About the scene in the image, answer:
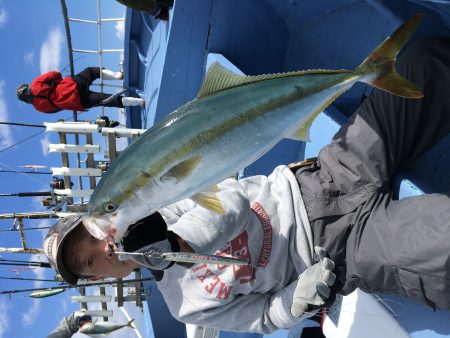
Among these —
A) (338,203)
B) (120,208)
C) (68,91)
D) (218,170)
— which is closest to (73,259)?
(120,208)

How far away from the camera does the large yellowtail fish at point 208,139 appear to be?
1196 mm

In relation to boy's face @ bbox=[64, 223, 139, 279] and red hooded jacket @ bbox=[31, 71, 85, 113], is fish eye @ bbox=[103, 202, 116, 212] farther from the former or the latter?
red hooded jacket @ bbox=[31, 71, 85, 113]

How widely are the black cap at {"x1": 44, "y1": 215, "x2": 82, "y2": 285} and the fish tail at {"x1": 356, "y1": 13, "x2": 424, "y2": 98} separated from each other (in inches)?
55.8

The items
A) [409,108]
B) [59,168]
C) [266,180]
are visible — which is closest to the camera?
[409,108]

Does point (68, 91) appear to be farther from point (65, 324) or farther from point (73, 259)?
point (65, 324)

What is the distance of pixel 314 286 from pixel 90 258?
1.09 meters

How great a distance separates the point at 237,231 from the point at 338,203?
22.8 inches

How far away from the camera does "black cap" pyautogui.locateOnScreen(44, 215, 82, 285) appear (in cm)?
177

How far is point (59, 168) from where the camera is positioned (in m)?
5.79

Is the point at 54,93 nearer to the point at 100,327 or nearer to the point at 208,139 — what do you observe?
the point at 100,327

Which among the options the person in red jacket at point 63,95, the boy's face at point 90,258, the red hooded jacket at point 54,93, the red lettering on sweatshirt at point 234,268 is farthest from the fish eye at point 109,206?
the red hooded jacket at point 54,93

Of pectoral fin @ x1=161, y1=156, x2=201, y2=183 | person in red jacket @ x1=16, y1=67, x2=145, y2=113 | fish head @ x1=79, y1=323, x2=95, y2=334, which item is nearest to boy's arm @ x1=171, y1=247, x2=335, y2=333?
pectoral fin @ x1=161, y1=156, x2=201, y2=183

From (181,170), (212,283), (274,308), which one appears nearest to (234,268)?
(212,283)

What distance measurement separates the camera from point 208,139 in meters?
1.21
